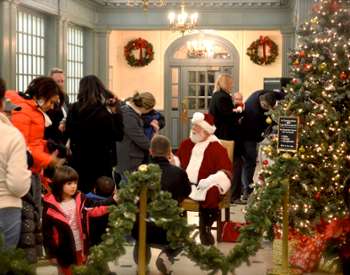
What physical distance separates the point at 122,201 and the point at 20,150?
2.75 ft

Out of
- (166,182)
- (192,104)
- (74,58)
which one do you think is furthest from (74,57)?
(166,182)

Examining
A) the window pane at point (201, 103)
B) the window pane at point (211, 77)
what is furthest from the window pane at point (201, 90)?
A: the window pane at point (211, 77)

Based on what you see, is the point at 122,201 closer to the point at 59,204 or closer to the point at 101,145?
the point at 59,204

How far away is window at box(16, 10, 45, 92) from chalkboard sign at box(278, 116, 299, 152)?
6.41 metres

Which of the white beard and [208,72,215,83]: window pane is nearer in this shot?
the white beard

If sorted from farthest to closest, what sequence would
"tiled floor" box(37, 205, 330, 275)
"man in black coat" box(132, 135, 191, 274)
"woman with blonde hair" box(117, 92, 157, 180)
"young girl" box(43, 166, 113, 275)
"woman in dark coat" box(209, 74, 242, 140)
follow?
"woman in dark coat" box(209, 74, 242, 140) < "woman with blonde hair" box(117, 92, 157, 180) < "tiled floor" box(37, 205, 330, 275) < "man in black coat" box(132, 135, 191, 274) < "young girl" box(43, 166, 113, 275)

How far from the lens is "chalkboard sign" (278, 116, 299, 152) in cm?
635

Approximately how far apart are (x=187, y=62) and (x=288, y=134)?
42.9 ft

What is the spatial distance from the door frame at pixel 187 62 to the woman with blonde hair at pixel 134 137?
1155 cm

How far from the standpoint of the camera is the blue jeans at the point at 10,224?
14.3 feet

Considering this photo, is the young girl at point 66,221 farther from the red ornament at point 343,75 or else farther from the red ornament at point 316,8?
the red ornament at point 316,8

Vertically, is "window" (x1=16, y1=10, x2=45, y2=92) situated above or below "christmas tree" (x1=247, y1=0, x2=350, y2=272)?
above

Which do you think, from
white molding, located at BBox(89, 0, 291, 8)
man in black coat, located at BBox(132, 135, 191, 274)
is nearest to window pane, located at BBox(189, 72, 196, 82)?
white molding, located at BBox(89, 0, 291, 8)

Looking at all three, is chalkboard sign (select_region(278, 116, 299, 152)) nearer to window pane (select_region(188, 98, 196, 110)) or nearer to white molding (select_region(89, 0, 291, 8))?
white molding (select_region(89, 0, 291, 8))
